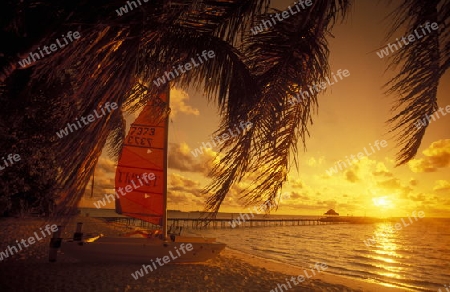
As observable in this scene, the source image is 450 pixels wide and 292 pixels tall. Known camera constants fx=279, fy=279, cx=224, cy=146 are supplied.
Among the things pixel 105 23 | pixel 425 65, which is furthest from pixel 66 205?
pixel 425 65

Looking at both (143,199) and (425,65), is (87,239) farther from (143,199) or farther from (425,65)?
(425,65)

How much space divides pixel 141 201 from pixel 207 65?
787 cm

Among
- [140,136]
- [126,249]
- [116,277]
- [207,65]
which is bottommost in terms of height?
[116,277]

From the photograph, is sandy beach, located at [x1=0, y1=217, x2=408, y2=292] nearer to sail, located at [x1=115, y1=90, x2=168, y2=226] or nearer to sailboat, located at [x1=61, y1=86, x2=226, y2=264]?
sailboat, located at [x1=61, y1=86, x2=226, y2=264]

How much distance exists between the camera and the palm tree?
4.99ft

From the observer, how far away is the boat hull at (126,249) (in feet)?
31.1

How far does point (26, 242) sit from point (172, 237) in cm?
863

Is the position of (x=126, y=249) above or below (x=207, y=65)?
below

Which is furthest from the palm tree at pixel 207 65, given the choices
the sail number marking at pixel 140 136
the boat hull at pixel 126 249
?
the boat hull at pixel 126 249

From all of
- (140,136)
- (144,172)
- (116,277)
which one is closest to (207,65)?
(140,136)

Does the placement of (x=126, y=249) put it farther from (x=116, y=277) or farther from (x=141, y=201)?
(x=141, y=201)

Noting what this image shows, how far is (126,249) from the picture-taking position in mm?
9703

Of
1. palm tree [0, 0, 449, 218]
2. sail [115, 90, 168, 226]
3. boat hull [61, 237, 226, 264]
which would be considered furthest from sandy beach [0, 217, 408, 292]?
palm tree [0, 0, 449, 218]

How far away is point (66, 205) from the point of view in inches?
73.4
